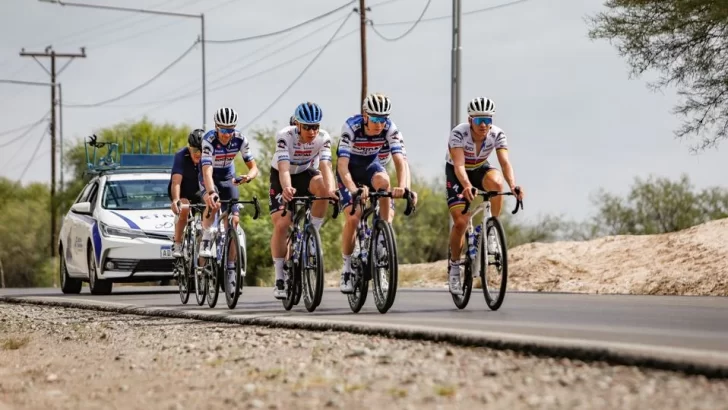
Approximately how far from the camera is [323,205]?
1373 cm

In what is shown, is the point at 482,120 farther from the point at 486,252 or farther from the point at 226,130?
the point at 226,130

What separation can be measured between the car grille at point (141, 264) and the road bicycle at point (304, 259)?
6.86 m

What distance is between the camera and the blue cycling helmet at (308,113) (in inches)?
532

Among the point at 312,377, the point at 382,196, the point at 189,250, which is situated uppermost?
the point at 382,196

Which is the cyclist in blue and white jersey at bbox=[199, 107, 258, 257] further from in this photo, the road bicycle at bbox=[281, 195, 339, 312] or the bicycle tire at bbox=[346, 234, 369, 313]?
the bicycle tire at bbox=[346, 234, 369, 313]

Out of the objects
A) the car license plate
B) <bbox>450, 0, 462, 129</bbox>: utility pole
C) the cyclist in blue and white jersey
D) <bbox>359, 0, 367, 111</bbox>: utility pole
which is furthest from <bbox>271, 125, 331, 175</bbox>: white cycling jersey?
<bbox>359, 0, 367, 111</bbox>: utility pole

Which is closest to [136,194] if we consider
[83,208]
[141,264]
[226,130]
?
[83,208]

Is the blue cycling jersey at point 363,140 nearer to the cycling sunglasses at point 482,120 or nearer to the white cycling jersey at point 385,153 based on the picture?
the white cycling jersey at point 385,153

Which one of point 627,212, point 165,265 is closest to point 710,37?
point 165,265

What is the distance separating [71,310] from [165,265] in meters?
3.51

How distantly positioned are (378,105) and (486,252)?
1.81m

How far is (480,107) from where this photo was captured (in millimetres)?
13367

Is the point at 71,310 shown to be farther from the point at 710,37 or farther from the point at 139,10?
the point at 139,10

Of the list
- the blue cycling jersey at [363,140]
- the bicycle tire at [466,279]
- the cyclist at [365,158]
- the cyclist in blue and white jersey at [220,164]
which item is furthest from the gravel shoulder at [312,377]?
the cyclist in blue and white jersey at [220,164]
